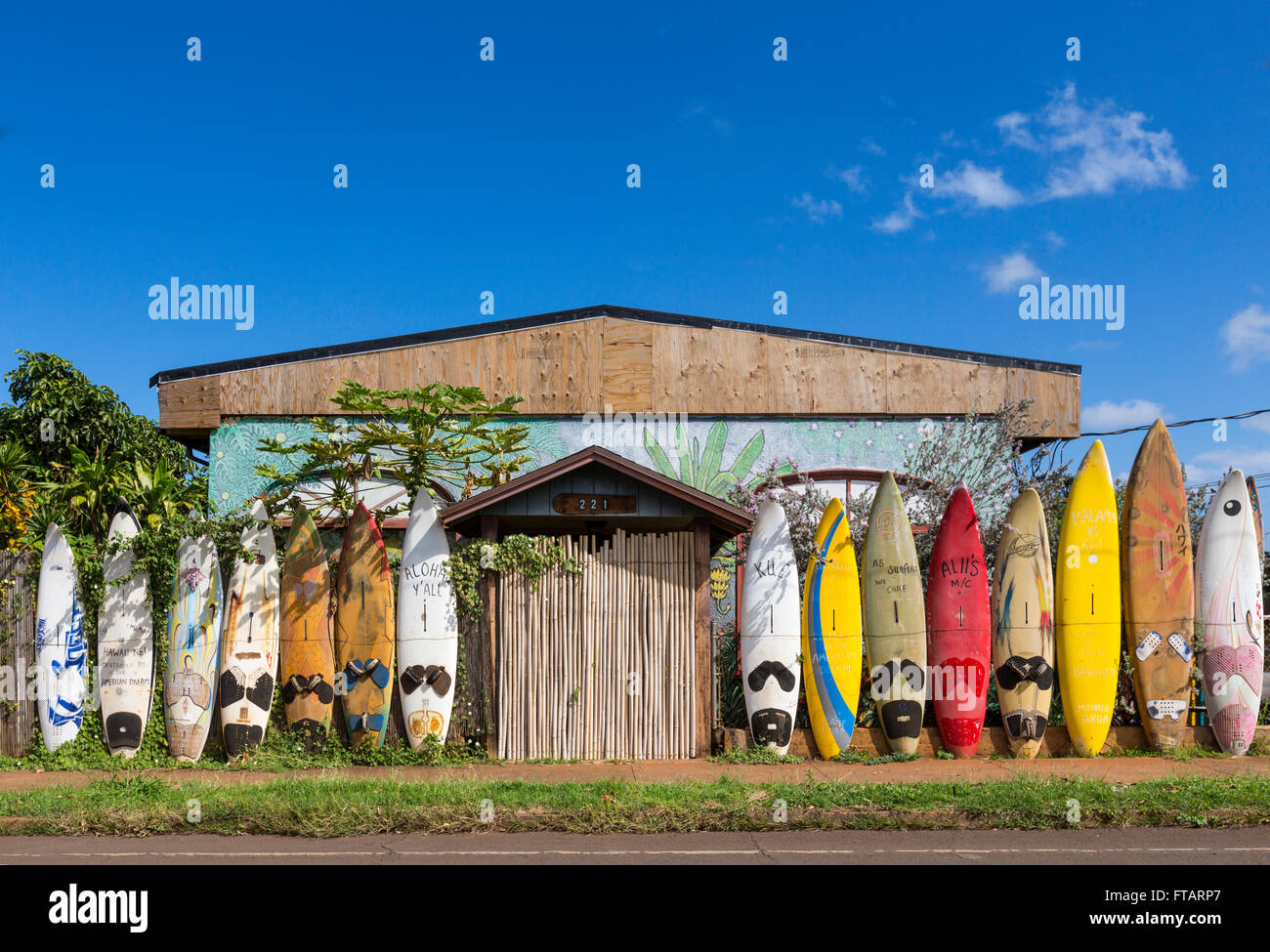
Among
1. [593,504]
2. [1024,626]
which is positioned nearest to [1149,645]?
[1024,626]

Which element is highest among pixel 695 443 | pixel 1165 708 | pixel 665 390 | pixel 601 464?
pixel 665 390

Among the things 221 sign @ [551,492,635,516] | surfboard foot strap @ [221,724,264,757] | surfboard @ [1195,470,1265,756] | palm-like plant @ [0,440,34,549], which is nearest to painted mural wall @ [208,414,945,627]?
palm-like plant @ [0,440,34,549]

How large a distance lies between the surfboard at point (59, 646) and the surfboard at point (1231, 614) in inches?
427

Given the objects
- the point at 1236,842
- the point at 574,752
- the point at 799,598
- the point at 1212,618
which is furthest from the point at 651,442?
the point at 1236,842

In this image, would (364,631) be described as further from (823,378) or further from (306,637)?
(823,378)

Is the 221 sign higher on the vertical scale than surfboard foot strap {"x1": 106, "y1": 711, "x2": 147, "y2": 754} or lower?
higher

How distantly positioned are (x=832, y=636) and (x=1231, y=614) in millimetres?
3926

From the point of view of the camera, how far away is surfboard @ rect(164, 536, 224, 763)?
931cm

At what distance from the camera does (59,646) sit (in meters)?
9.40

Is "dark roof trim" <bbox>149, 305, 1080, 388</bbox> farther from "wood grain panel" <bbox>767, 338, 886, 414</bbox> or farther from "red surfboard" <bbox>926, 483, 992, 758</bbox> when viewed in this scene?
"red surfboard" <bbox>926, 483, 992, 758</bbox>

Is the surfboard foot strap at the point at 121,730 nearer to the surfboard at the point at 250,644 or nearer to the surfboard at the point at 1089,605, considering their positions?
the surfboard at the point at 250,644

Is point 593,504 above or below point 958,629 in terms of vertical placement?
above

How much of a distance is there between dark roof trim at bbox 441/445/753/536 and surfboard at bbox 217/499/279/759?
1873 millimetres
